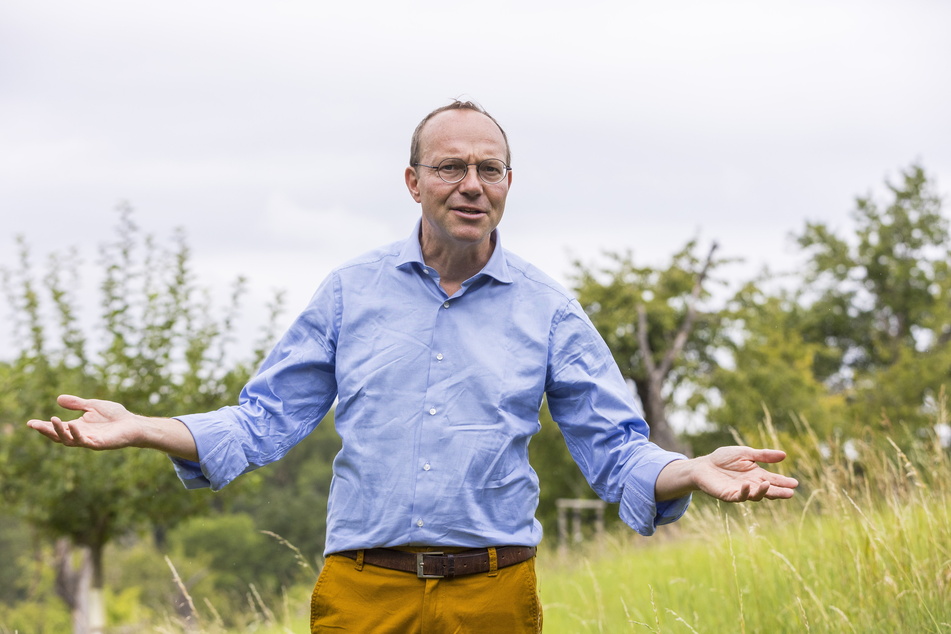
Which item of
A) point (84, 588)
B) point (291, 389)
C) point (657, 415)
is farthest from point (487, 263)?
point (657, 415)

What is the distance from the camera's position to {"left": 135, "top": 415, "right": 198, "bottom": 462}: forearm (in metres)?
2.33

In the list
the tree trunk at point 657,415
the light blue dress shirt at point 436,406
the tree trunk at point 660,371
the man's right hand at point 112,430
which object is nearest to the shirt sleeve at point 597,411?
the light blue dress shirt at point 436,406

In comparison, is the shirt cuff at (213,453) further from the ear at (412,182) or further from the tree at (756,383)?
the tree at (756,383)

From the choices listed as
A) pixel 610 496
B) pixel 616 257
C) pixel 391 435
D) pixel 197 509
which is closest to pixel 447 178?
pixel 391 435

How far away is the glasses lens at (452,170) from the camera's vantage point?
2.60 m

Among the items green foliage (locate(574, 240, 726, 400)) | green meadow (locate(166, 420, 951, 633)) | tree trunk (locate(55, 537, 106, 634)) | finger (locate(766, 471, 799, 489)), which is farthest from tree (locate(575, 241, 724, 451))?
finger (locate(766, 471, 799, 489))

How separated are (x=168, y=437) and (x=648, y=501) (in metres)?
1.18

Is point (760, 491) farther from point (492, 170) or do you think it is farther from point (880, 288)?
A: point (880, 288)

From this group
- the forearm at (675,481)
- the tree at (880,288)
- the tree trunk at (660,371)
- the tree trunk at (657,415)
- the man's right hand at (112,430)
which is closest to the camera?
the man's right hand at (112,430)

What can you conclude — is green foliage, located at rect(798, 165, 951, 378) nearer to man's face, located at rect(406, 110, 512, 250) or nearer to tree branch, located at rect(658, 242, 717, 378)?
tree branch, located at rect(658, 242, 717, 378)

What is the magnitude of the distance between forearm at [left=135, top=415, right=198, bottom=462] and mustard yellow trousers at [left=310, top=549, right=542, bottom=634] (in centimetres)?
46

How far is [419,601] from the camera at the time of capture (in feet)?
7.88

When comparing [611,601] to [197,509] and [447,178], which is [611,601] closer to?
[447,178]

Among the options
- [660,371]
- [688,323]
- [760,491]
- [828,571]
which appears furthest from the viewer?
[688,323]
